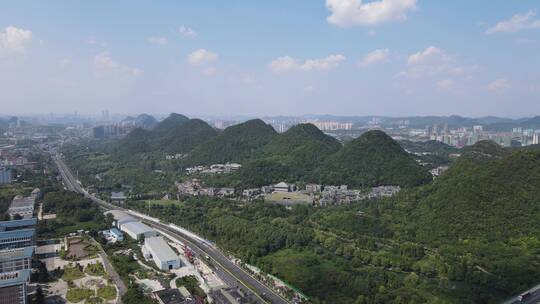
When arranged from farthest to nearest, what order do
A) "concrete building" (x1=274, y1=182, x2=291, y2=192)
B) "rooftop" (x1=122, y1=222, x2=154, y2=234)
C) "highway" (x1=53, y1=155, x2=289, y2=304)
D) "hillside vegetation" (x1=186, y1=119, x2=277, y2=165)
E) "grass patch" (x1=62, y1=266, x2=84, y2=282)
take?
"hillside vegetation" (x1=186, y1=119, x2=277, y2=165)
"concrete building" (x1=274, y1=182, x2=291, y2=192)
"rooftop" (x1=122, y1=222, x2=154, y2=234)
"grass patch" (x1=62, y1=266, x2=84, y2=282)
"highway" (x1=53, y1=155, x2=289, y2=304)

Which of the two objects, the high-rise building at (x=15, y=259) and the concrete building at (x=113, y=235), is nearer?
the high-rise building at (x=15, y=259)

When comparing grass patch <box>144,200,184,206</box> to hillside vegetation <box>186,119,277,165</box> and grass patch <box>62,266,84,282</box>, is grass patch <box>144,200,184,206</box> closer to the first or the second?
hillside vegetation <box>186,119,277,165</box>

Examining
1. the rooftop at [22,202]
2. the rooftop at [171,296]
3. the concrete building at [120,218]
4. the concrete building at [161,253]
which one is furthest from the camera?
the rooftop at [22,202]

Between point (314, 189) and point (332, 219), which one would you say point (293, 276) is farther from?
point (314, 189)

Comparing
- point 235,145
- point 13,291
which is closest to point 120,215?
point 13,291

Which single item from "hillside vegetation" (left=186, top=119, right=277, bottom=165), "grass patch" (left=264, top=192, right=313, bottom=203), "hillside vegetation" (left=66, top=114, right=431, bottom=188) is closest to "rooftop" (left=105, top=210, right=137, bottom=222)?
"hillside vegetation" (left=66, top=114, right=431, bottom=188)

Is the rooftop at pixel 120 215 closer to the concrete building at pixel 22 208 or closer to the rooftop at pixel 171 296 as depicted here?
the concrete building at pixel 22 208

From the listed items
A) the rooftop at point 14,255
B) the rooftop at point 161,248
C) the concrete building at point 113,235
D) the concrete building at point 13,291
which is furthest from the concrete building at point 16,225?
the concrete building at point 13,291
